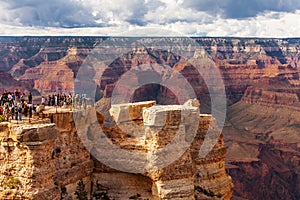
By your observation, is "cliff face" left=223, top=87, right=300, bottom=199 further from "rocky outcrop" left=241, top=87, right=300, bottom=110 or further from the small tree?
the small tree

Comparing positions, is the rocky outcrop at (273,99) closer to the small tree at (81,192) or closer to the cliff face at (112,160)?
the cliff face at (112,160)

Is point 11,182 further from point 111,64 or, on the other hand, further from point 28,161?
point 111,64

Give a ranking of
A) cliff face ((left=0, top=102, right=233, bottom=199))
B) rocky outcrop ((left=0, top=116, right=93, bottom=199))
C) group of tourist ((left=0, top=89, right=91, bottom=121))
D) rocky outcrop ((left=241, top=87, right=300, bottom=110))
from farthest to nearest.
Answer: rocky outcrop ((left=241, top=87, right=300, bottom=110))
group of tourist ((left=0, top=89, right=91, bottom=121))
cliff face ((left=0, top=102, right=233, bottom=199))
rocky outcrop ((left=0, top=116, right=93, bottom=199))

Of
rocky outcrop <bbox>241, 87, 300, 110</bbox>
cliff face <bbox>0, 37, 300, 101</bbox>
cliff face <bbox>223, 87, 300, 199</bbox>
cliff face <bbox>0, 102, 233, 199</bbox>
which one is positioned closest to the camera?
cliff face <bbox>0, 102, 233, 199</bbox>

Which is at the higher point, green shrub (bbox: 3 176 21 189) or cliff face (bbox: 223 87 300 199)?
green shrub (bbox: 3 176 21 189)

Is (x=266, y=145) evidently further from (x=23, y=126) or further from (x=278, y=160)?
(x=23, y=126)

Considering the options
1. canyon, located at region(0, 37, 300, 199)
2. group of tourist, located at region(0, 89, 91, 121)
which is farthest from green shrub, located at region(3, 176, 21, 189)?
canyon, located at region(0, 37, 300, 199)

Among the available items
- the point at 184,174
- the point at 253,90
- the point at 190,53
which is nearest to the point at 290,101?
the point at 253,90
